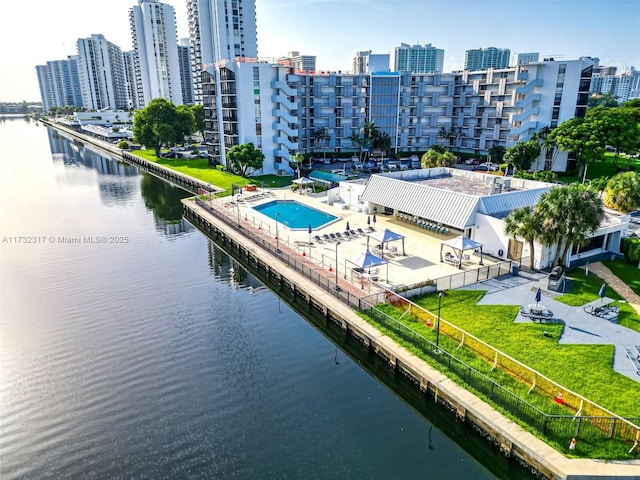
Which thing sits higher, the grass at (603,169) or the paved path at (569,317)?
the grass at (603,169)

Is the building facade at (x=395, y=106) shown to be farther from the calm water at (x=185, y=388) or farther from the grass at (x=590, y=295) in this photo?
the grass at (x=590, y=295)

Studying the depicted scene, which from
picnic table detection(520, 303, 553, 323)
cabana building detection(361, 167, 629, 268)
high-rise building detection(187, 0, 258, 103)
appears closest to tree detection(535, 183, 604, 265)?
cabana building detection(361, 167, 629, 268)

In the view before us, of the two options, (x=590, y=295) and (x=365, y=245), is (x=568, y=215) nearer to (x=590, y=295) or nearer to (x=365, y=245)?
(x=590, y=295)

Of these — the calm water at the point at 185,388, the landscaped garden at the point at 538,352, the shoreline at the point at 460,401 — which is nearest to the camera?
the shoreline at the point at 460,401

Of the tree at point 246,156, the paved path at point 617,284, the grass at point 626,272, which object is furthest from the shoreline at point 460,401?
the tree at point 246,156

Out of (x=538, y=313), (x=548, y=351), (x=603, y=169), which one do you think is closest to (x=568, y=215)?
(x=538, y=313)
